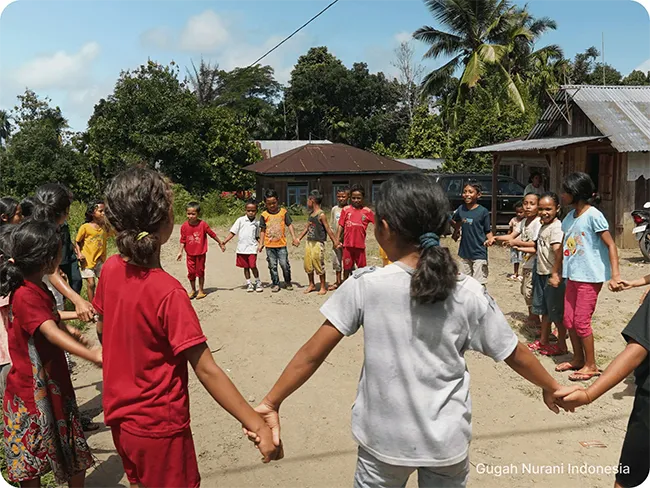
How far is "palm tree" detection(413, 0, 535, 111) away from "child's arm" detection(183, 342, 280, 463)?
76.3 ft

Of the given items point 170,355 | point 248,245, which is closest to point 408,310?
point 170,355

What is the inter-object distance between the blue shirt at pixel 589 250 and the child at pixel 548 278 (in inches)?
16.5

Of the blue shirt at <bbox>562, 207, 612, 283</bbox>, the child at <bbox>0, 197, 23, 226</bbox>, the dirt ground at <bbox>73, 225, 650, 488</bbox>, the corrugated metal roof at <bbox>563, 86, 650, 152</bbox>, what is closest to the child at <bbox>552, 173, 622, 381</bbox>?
the blue shirt at <bbox>562, 207, 612, 283</bbox>

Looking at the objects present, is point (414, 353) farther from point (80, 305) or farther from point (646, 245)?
point (646, 245)

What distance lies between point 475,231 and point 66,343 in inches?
194

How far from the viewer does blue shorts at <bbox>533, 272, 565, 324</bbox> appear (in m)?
5.62

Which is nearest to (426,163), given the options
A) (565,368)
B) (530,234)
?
(530,234)

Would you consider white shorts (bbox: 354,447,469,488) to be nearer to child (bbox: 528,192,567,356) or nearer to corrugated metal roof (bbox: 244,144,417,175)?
child (bbox: 528,192,567,356)

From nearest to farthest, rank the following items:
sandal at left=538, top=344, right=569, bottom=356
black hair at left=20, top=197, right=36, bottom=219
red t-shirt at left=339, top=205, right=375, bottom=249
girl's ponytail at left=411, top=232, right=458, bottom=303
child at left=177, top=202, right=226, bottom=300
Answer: girl's ponytail at left=411, top=232, right=458, bottom=303 → black hair at left=20, top=197, right=36, bottom=219 → sandal at left=538, top=344, right=569, bottom=356 → red t-shirt at left=339, top=205, right=375, bottom=249 → child at left=177, top=202, right=226, bottom=300

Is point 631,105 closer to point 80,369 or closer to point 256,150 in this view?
point 80,369

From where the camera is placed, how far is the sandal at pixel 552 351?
5.85 meters

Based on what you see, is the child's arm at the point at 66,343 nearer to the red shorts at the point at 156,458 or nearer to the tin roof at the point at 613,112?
the red shorts at the point at 156,458

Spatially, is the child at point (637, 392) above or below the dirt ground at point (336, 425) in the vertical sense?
above

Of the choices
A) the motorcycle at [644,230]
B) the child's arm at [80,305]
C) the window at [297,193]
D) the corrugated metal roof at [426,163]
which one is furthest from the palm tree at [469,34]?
the child's arm at [80,305]
